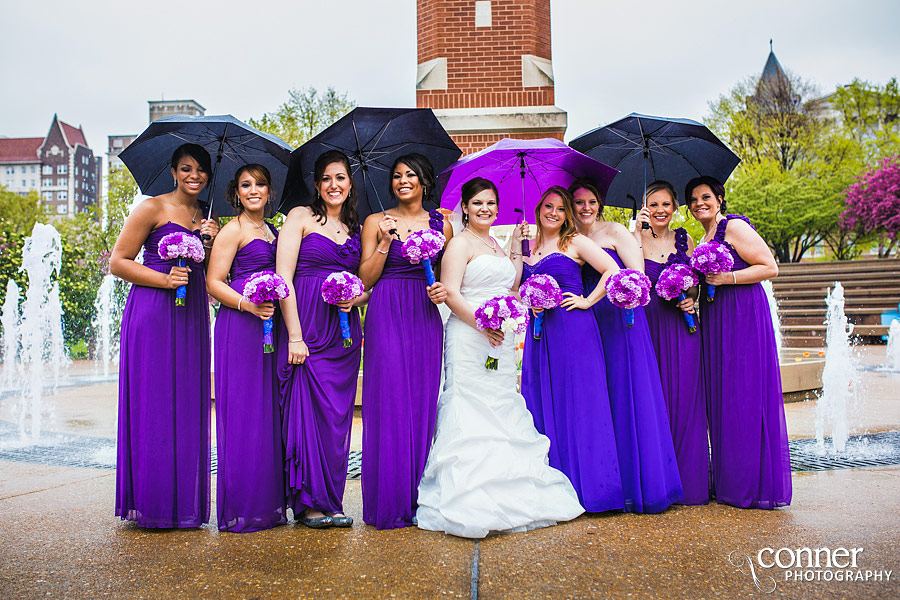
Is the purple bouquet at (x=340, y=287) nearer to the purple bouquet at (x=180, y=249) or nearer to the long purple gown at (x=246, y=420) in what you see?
the long purple gown at (x=246, y=420)

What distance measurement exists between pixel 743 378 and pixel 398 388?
2340 millimetres

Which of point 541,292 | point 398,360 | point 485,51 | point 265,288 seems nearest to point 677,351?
point 541,292

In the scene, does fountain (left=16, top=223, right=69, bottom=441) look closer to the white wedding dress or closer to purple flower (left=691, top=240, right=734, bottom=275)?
the white wedding dress

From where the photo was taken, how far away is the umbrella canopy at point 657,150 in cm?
495

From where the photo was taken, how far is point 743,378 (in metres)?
4.63

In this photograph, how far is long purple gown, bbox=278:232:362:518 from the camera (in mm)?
4172

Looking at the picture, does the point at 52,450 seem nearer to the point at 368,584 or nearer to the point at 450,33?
the point at 368,584

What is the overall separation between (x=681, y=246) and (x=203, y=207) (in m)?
3.35

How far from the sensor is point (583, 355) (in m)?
4.51

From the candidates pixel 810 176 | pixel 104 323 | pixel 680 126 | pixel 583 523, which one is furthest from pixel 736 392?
pixel 810 176

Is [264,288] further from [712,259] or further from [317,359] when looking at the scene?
[712,259]

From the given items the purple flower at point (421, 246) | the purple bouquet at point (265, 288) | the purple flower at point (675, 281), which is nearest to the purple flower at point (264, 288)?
the purple bouquet at point (265, 288)

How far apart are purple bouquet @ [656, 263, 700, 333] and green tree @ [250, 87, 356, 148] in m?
17.9

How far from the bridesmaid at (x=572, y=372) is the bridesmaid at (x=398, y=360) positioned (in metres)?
0.74
